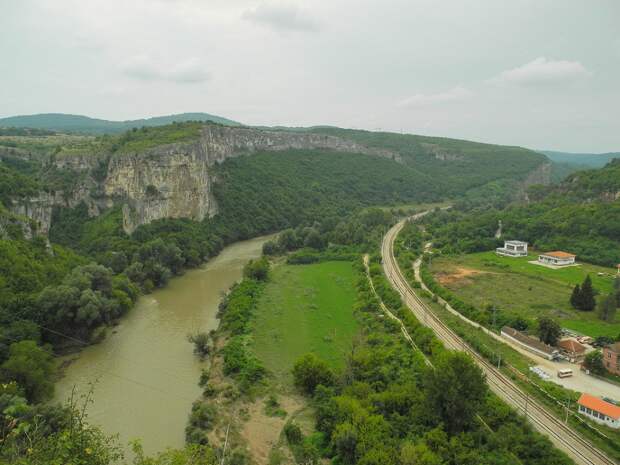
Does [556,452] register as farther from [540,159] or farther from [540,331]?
[540,159]

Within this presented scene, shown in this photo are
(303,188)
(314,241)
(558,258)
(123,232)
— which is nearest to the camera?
(558,258)

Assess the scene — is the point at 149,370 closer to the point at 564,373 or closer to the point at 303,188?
the point at 564,373

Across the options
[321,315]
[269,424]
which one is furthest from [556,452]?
[321,315]

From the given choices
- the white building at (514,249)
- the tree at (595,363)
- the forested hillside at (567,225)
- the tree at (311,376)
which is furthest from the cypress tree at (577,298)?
the tree at (311,376)

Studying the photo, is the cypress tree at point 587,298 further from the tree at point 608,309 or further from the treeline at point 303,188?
the treeline at point 303,188

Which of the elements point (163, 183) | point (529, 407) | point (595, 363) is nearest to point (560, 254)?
point (595, 363)

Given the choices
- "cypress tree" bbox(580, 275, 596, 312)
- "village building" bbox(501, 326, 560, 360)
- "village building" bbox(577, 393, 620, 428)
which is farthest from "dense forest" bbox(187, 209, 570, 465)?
"cypress tree" bbox(580, 275, 596, 312)

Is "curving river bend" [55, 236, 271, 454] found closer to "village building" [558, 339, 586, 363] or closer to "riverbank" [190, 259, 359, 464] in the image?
"riverbank" [190, 259, 359, 464]
